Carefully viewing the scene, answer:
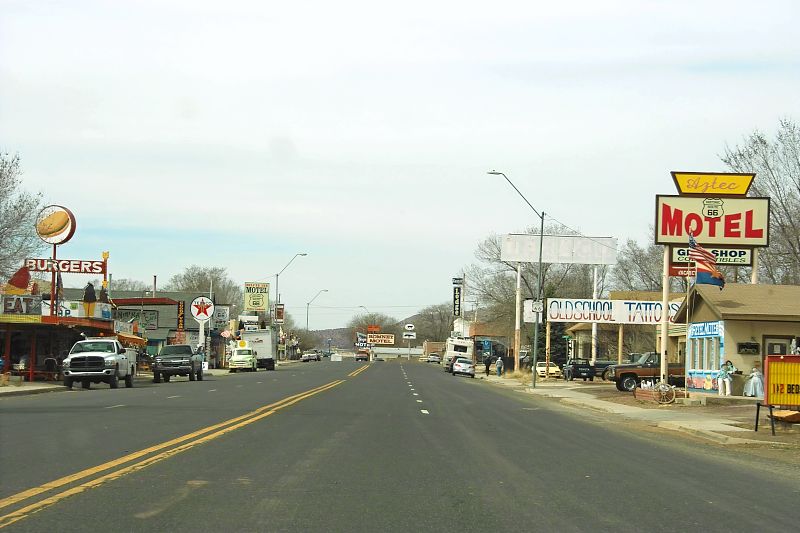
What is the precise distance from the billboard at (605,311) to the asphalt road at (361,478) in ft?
144

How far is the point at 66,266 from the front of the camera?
4553 cm

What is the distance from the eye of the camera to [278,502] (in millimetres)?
9297

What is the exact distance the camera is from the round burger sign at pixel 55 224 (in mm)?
41438

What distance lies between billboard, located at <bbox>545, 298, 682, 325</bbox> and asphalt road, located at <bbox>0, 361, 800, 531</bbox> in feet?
144

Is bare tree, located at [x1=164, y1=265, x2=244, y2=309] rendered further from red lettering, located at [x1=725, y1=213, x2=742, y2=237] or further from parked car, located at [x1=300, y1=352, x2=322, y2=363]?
red lettering, located at [x1=725, y1=213, x2=742, y2=237]

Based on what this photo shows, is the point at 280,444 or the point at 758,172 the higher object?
the point at 758,172

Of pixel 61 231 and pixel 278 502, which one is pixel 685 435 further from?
pixel 61 231

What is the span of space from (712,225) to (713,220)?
210mm

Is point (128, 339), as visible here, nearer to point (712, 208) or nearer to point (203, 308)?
point (203, 308)

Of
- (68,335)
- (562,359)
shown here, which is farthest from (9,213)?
(562,359)

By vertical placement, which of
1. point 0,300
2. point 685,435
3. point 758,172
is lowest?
Answer: point 685,435

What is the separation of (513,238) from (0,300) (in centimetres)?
4050

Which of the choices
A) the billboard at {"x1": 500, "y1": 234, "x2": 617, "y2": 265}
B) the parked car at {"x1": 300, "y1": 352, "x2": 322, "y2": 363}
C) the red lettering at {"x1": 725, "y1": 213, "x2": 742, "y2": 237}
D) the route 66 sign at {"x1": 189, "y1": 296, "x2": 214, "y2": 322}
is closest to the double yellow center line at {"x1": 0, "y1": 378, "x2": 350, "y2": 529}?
the red lettering at {"x1": 725, "y1": 213, "x2": 742, "y2": 237}

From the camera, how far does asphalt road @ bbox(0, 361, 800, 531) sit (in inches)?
338
